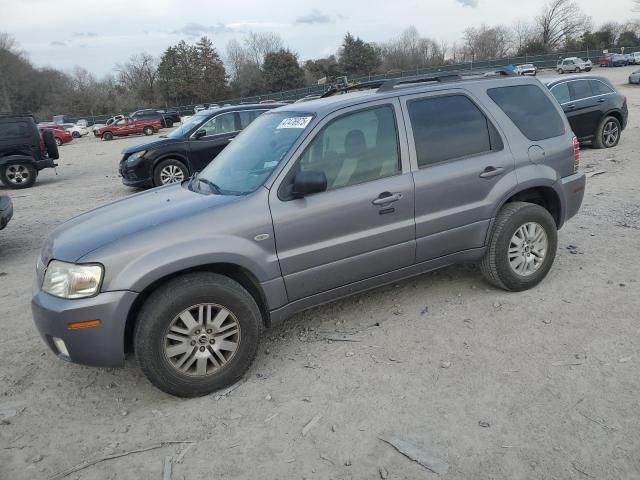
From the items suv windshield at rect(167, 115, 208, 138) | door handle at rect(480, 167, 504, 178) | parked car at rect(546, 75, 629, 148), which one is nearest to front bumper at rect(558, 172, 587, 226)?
door handle at rect(480, 167, 504, 178)

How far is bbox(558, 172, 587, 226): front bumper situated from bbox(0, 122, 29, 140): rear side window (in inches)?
509

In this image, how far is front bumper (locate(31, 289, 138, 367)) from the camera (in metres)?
2.91

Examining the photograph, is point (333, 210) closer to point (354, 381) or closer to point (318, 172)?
point (318, 172)

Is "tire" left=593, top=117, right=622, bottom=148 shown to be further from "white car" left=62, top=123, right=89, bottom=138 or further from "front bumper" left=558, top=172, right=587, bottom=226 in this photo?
"white car" left=62, top=123, right=89, bottom=138

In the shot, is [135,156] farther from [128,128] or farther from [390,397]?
[128,128]

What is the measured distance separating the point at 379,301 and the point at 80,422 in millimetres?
2496

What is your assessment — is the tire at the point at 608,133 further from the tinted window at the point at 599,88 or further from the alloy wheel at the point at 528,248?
the alloy wheel at the point at 528,248

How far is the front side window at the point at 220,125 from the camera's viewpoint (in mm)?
10680

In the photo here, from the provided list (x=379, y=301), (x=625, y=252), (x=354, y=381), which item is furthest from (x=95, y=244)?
(x=625, y=252)

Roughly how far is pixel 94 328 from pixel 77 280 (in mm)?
303

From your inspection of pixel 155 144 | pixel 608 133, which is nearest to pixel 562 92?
pixel 608 133

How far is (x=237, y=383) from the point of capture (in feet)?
11.0

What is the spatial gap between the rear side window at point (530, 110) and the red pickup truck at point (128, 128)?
1360 inches

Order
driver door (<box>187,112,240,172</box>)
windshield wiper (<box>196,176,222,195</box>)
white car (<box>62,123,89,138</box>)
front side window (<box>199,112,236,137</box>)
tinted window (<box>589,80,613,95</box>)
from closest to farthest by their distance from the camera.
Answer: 1. windshield wiper (<box>196,176,222,195</box>)
2. driver door (<box>187,112,240,172</box>)
3. front side window (<box>199,112,236,137</box>)
4. tinted window (<box>589,80,613,95</box>)
5. white car (<box>62,123,89,138</box>)
